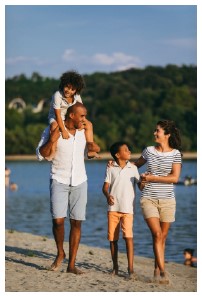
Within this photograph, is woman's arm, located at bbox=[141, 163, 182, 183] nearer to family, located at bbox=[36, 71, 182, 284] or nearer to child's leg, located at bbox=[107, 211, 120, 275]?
family, located at bbox=[36, 71, 182, 284]

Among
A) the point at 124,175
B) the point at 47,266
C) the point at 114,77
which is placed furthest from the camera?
the point at 114,77

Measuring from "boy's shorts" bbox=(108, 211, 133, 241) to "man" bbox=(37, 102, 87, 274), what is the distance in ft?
0.95

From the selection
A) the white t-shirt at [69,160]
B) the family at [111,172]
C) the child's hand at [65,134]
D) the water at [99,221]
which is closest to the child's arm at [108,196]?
the family at [111,172]

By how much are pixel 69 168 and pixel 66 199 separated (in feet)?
0.93

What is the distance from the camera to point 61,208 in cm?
671

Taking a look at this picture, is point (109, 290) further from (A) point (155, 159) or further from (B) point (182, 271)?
(B) point (182, 271)

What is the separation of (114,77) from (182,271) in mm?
74451

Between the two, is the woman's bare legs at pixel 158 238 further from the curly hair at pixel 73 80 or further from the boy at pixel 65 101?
the curly hair at pixel 73 80

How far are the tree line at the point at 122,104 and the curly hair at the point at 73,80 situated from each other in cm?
4862

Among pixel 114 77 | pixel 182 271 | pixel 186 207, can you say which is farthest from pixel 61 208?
pixel 114 77

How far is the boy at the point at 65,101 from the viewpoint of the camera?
6.59 meters

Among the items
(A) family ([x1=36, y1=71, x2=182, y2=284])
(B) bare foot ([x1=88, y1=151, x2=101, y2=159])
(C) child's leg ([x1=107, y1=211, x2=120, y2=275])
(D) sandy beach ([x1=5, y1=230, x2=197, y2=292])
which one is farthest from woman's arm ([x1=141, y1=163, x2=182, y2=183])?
(D) sandy beach ([x1=5, y1=230, x2=197, y2=292])

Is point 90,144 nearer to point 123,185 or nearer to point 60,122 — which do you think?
point 60,122

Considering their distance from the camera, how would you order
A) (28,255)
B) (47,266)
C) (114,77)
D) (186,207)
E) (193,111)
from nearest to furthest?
(47,266)
(28,255)
(186,207)
(193,111)
(114,77)
